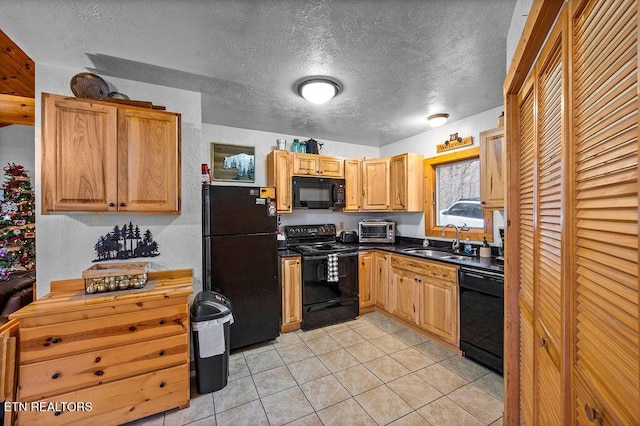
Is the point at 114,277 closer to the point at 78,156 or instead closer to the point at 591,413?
the point at 78,156

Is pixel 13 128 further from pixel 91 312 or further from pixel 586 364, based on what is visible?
pixel 586 364

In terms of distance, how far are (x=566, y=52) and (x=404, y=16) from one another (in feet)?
3.28

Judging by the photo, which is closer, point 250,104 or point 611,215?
point 611,215

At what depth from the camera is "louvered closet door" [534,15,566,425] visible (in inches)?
34.8

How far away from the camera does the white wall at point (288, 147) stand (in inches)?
134

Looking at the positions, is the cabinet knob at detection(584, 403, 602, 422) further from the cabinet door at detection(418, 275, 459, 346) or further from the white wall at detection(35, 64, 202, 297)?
the white wall at detection(35, 64, 202, 297)

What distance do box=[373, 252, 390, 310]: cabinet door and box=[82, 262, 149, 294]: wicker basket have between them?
2.68 metres

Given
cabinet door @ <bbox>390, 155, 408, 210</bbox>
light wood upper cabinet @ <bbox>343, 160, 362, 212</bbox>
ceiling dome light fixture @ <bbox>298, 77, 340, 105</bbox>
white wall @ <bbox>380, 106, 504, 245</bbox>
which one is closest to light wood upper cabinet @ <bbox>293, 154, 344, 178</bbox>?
light wood upper cabinet @ <bbox>343, 160, 362, 212</bbox>

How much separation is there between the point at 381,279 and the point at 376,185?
1368mm

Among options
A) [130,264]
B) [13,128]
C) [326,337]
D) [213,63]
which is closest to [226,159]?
[213,63]

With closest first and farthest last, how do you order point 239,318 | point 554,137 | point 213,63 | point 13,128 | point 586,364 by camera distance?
point 586,364 → point 554,137 → point 213,63 → point 239,318 → point 13,128

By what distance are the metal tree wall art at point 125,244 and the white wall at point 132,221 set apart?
0.04 meters

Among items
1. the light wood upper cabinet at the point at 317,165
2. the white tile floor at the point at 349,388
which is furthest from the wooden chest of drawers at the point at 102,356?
the light wood upper cabinet at the point at 317,165

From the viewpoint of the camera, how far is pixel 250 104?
9.01 ft
